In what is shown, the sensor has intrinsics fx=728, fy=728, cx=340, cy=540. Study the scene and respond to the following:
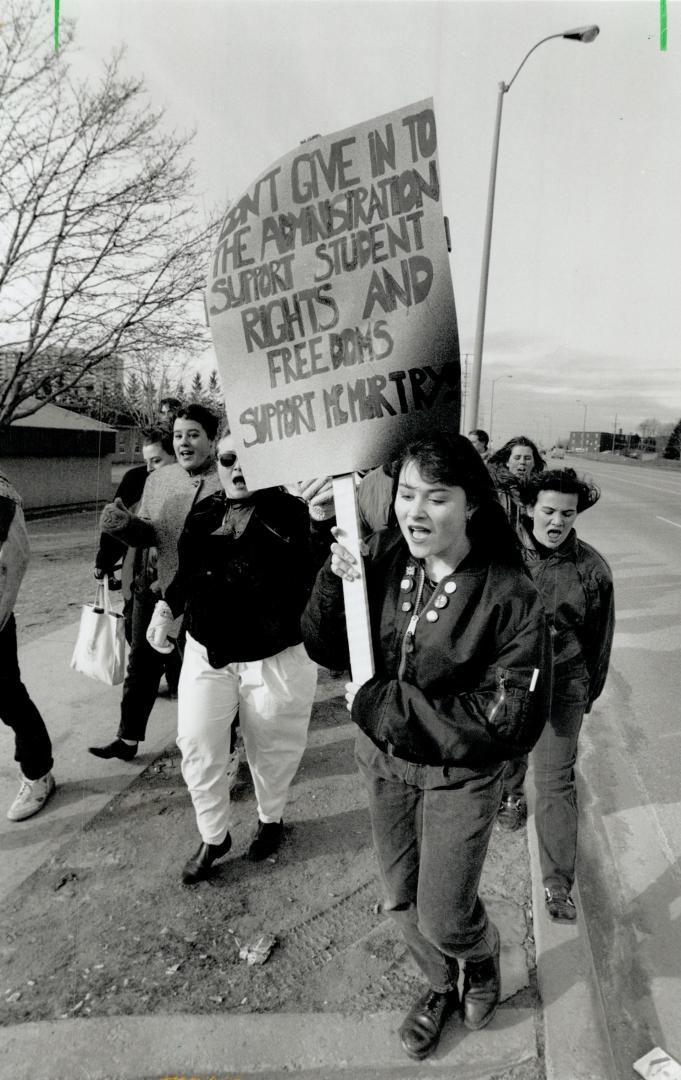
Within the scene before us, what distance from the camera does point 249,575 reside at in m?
2.86

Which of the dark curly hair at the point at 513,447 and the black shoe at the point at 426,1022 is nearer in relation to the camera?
the black shoe at the point at 426,1022

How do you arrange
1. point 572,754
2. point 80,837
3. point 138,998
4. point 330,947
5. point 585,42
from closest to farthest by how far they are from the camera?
point 138,998
point 330,947
point 572,754
point 80,837
point 585,42

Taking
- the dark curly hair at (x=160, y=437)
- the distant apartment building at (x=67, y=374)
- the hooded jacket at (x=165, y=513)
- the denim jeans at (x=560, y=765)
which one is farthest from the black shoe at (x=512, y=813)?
the distant apartment building at (x=67, y=374)

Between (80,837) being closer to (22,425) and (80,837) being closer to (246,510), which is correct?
(246,510)

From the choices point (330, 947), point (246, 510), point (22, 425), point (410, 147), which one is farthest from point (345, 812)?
point (22, 425)

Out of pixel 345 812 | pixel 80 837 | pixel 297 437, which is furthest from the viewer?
pixel 345 812

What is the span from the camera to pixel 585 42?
3799 mm

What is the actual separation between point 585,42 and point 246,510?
3.11 meters

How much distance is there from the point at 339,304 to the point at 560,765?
1.90 m

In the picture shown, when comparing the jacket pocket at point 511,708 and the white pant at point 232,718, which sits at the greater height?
the jacket pocket at point 511,708

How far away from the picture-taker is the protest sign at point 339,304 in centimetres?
197

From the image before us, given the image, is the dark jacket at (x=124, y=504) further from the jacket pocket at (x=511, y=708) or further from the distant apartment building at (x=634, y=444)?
the distant apartment building at (x=634, y=444)

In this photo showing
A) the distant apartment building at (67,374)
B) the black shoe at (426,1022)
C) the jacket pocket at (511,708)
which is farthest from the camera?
the distant apartment building at (67,374)

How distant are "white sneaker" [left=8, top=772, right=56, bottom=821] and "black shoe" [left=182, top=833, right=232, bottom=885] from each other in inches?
36.4
